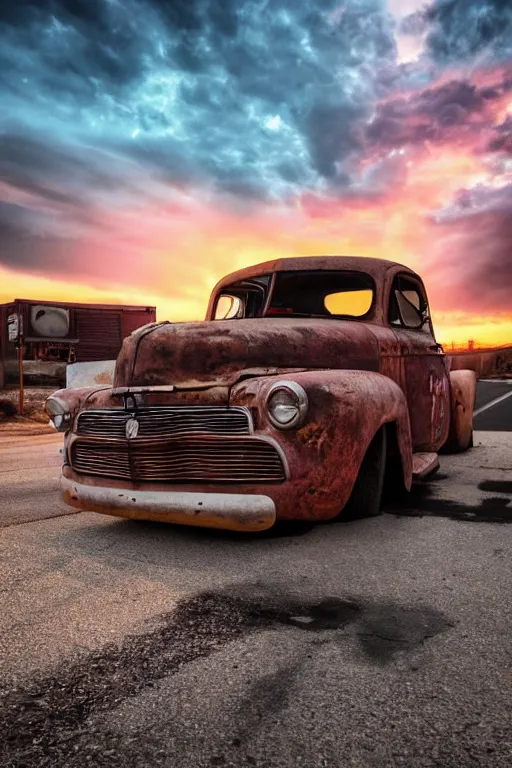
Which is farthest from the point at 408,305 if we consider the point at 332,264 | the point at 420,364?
the point at 332,264

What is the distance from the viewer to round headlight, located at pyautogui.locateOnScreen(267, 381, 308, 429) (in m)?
2.96

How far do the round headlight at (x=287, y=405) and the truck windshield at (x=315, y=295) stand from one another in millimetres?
1493

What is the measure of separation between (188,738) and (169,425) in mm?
Answer: 1839

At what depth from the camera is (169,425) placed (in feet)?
10.4

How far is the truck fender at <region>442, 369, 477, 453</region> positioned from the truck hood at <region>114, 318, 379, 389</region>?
2.80 metres

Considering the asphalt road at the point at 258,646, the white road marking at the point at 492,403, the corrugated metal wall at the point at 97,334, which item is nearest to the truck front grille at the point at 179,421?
the asphalt road at the point at 258,646

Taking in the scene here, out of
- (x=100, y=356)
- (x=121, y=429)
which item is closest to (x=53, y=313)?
(x=100, y=356)

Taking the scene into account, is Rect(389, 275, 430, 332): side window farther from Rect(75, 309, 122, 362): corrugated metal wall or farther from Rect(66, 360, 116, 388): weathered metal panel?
Rect(75, 309, 122, 362): corrugated metal wall

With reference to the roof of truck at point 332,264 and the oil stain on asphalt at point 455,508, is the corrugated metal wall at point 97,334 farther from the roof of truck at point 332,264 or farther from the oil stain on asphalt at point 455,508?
the oil stain on asphalt at point 455,508

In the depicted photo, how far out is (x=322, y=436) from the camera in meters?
3.00

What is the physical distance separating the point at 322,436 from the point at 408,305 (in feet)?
7.93

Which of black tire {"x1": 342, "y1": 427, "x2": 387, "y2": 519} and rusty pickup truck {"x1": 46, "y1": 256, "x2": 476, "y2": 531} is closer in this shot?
rusty pickup truck {"x1": 46, "y1": 256, "x2": 476, "y2": 531}

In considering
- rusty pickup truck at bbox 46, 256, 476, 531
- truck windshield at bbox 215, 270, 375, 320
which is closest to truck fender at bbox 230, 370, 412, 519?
rusty pickup truck at bbox 46, 256, 476, 531

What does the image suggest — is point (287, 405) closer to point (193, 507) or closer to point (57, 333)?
point (193, 507)
